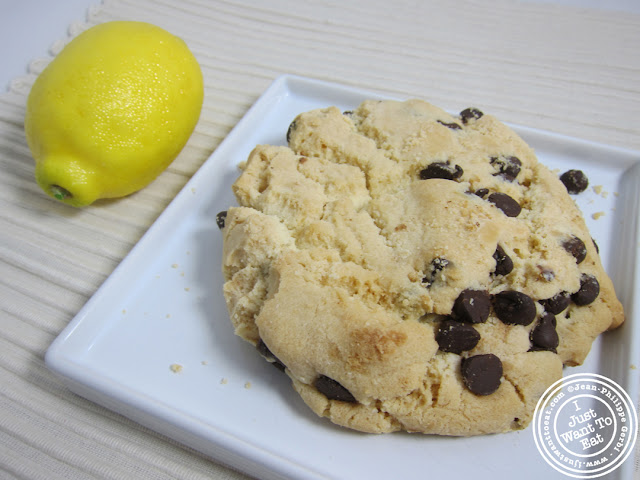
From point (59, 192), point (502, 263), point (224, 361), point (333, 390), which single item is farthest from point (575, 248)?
point (59, 192)

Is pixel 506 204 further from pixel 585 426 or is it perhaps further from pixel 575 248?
pixel 585 426

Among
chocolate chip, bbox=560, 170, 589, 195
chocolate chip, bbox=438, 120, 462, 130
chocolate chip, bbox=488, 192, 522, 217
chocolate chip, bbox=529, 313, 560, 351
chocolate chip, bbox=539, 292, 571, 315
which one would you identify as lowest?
chocolate chip, bbox=529, 313, 560, 351

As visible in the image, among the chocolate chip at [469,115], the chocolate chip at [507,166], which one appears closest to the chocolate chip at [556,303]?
the chocolate chip at [507,166]

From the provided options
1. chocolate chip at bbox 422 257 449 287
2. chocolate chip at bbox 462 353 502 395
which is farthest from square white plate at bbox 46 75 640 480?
chocolate chip at bbox 422 257 449 287

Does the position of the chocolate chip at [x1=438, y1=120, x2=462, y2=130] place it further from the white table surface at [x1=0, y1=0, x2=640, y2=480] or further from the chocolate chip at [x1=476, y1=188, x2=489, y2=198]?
the white table surface at [x1=0, y1=0, x2=640, y2=480]

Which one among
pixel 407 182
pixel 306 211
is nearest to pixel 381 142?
pixel 407 182

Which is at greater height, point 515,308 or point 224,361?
point 515,308

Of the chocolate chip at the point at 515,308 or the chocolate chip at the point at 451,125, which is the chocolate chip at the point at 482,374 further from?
the chocolate chip at the point at 451,125
